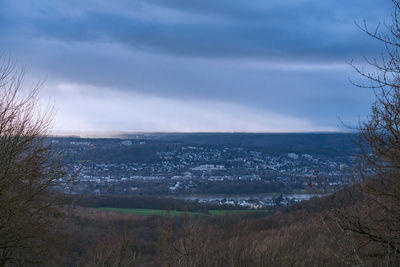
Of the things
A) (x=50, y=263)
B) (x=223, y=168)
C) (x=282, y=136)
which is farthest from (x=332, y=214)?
(x=282, y=136)

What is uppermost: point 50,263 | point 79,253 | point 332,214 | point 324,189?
point 324,189

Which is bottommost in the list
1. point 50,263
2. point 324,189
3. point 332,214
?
point 50,263

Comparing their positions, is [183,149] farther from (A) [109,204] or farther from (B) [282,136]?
(A) [109,204]

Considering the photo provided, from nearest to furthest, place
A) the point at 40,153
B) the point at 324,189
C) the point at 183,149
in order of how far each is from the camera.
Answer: the point at 324,189, the point at 40,153, the point at 183,149

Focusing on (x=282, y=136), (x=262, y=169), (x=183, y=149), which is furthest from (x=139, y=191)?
(x=282, y=136)

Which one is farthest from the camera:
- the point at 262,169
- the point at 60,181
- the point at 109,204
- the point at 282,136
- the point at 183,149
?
the point at 282,136

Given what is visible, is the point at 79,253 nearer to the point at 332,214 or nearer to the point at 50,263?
the point at 50,263

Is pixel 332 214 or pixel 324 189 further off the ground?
pixel 324 189

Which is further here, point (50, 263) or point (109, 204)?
point (109, 204)

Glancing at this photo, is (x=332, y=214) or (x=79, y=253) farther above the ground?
(x=332, y=214)
